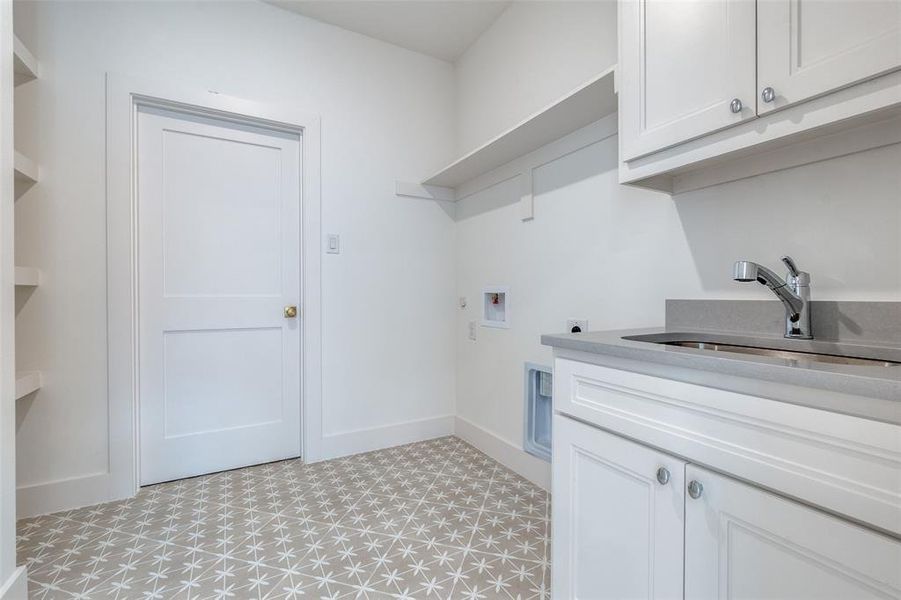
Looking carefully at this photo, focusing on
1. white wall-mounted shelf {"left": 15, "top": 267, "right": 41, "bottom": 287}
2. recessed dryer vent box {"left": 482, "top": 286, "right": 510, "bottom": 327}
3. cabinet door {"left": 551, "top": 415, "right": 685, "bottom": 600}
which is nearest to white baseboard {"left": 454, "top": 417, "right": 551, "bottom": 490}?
recessed dryer vent box {"left": 482, "top": 286, "right": 510, "bottom": 327}

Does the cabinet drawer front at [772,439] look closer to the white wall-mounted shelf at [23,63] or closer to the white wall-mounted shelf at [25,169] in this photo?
the white wall-mounted shelf at [25,169]

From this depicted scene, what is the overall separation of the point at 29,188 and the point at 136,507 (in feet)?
4.99

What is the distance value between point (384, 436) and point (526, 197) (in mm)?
1707

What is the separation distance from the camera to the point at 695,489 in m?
0.85

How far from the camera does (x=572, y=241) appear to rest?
1.94 m

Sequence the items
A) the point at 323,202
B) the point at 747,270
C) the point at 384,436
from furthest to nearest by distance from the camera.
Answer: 1. the point at 384,436
2. the point at 323,202
3. the point at 747,270

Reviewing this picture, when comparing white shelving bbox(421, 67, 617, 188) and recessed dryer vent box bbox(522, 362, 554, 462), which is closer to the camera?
white shelving bbox(421, 67, 617, 188)

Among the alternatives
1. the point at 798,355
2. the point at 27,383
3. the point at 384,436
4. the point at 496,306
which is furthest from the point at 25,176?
the point at 798,355

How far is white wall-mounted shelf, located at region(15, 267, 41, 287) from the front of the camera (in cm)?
168

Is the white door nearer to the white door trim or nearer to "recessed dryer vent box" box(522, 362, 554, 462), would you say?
the white door trim

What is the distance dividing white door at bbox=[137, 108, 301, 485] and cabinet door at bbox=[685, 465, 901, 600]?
2199 millimetres

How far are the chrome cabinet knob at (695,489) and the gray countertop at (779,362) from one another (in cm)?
21

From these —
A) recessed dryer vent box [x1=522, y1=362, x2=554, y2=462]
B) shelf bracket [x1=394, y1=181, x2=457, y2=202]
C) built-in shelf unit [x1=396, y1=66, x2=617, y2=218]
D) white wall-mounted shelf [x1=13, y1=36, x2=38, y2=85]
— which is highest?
white wall-mounted shelf [x1=13, y1=36, x2=38, y2=85]

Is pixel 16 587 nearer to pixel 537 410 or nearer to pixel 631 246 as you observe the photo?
pixel 537 410
